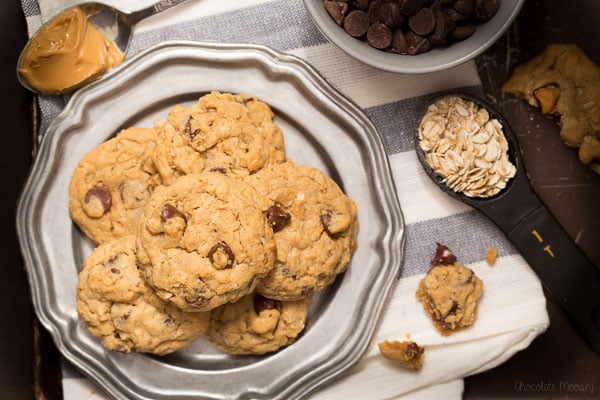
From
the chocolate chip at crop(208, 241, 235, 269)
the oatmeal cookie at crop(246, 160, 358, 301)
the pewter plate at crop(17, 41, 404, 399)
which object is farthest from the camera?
the pewter plate at crop(17, 41, 404, 399)

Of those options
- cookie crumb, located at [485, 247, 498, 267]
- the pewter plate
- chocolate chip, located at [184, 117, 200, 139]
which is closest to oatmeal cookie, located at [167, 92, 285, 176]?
chocolate chip, located at [184, 117, 200, 139]

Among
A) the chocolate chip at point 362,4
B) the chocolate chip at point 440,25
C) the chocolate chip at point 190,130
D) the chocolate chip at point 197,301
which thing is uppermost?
the chocolate chip at point 362,4

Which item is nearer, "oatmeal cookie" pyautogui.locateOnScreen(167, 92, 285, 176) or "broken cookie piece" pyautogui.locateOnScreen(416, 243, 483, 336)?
"oatmeal cookie" pyautogui.locateOnScreen(167, 92, 285, 176)

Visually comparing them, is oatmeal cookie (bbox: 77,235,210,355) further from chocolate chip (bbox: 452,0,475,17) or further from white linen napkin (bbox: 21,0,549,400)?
chocolate chip (bbox: 452,0,475,17)

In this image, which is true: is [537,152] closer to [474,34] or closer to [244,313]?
[474,34]

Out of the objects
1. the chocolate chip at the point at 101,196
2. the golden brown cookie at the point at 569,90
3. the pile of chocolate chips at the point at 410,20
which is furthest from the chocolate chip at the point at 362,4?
the chocolate chip at the point at 101,196

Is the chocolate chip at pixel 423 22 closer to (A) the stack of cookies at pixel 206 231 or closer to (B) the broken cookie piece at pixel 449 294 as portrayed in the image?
(A) the stack of cookies at pixel 206 231

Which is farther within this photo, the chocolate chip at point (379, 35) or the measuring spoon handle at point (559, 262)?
the measuring spoon handle at point (559, 262)
